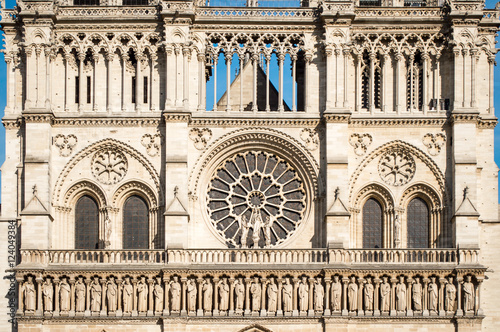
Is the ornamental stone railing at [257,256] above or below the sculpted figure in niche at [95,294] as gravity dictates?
above

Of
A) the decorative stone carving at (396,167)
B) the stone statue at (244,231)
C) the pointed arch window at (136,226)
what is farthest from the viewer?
the decorative stone carving at (396,167)

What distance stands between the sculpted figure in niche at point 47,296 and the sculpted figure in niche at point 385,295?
33.8ft

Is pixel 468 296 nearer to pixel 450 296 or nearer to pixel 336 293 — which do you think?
pixel 450 296

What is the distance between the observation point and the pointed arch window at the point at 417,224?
4106 cm

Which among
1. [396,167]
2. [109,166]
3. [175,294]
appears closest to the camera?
[175,294]

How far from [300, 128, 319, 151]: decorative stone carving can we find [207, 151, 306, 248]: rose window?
102cm

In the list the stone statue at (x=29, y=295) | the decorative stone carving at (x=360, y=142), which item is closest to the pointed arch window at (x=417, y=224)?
the decorative stone carving at (x=360, y=142)

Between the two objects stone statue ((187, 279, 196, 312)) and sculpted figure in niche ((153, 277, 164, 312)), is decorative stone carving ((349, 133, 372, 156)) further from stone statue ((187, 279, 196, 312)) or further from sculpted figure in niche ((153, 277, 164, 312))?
sculpted figure in niche ((153, 277, 164, 312))

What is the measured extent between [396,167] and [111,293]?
10129 mm

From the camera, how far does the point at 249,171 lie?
41469mm

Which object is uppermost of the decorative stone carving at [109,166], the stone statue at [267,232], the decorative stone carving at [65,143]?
the decorative stone carving at [65,143]

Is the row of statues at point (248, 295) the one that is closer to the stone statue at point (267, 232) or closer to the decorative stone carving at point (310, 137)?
the stone statue at point (267, 232)

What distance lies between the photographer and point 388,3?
4356cm

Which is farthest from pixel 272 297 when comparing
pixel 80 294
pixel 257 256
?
pixel 80 294
